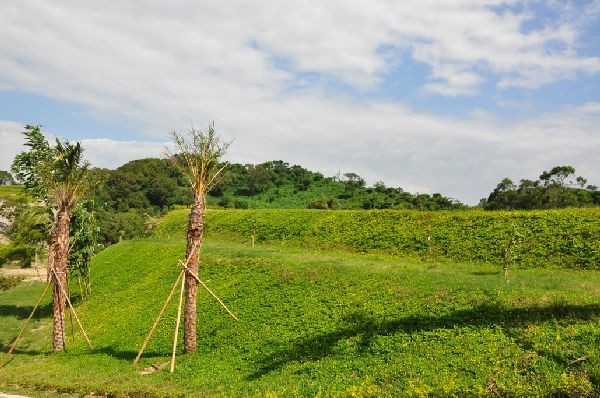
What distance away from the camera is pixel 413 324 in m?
19.8

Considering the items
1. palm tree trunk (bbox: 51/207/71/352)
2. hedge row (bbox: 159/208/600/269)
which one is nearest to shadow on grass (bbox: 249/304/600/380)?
hedge row (bbox: 159/208/600/269)

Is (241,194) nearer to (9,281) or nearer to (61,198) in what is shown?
(9,281)

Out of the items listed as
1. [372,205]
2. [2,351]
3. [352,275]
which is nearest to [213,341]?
[352,275]

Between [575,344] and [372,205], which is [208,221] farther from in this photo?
[575,344]

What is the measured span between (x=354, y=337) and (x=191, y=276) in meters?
8.77

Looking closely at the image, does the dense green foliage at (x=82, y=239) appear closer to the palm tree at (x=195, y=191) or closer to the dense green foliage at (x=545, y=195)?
the palm tree at (x=195, y=191)

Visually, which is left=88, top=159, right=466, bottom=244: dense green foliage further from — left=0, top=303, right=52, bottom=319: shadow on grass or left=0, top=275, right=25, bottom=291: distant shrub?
left=0, top=303, right=52, bottom=319: shadow on grass

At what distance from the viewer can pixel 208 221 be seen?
61.3 meters

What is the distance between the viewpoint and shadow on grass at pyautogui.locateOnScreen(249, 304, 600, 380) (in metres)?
18.3

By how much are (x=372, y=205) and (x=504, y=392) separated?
6751 centimetres

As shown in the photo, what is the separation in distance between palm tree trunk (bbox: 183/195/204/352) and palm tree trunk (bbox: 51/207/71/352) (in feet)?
28.3

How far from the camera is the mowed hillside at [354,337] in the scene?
15.4 m

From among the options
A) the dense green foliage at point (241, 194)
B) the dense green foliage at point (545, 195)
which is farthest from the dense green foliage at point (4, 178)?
the dense green foliage at point (545, 195)

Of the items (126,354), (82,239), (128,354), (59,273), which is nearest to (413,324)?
(128,354)
